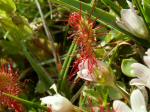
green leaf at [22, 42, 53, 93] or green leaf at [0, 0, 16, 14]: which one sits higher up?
green leaf at [0, 0, 16, 14]

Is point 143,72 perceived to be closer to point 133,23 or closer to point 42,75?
point 133,23

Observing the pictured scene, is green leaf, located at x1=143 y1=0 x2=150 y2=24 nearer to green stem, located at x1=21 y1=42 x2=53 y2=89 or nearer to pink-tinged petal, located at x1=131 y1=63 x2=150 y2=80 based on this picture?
pink-tinged petal, located at x1=131 y1=63 x2=150 y2=80

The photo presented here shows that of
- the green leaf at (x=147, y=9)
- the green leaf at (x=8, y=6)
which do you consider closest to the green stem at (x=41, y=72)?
the green leaf at (x=8, y=6)

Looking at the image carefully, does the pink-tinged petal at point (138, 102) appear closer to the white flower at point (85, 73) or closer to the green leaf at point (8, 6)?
the white flower at point (85, 73)

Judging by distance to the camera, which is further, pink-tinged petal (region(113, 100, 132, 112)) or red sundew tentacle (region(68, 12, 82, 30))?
red sundew tentacle (region(68, 12, 82, 30))

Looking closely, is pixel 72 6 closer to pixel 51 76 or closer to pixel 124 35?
pixel 124 35

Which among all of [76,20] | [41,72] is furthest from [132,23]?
[41,72]

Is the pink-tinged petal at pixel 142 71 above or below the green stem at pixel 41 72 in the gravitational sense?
above

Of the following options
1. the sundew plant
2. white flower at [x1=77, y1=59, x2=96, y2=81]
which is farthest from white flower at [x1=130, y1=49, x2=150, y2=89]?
white flower at [x1=77, y1=59, x2=96, y2=81]
